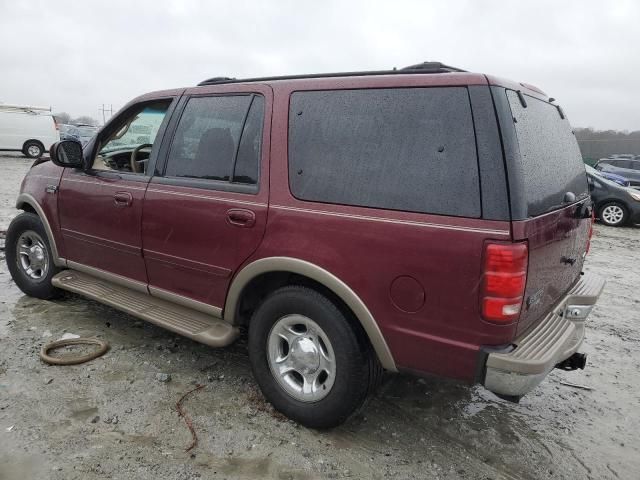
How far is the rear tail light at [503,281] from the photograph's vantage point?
6.72 feet

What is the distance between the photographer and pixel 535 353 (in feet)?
7.25

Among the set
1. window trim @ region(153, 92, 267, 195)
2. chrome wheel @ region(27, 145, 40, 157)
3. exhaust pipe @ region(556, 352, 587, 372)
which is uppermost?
window trim @ region(153, 92, 267, 195)

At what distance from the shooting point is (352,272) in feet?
7.89

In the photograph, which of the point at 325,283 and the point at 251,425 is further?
the point at 251,425

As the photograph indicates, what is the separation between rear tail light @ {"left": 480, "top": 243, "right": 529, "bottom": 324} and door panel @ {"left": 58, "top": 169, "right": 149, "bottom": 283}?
7.69 feet

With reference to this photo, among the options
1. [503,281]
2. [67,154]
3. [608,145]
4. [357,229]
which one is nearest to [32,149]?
[67,154]

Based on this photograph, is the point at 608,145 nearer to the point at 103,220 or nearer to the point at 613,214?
the point at 613,214

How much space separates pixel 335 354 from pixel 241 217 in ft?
3.08

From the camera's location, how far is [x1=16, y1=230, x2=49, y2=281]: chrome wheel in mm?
4398

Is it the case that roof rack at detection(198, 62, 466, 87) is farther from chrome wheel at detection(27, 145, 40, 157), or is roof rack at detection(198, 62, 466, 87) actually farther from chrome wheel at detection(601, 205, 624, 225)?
chrome wheel at detection(27, 145, 40, 157)

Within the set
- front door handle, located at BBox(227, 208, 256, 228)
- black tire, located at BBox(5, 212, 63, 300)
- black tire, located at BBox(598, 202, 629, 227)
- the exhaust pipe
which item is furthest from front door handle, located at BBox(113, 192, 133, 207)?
black tire, located at BBox(598, 202, 629, 227)

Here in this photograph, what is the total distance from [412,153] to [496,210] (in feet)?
1.56

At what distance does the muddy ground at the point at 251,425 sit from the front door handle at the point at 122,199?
1.10 m

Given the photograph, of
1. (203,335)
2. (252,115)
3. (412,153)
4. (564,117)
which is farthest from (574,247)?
(203,335)
